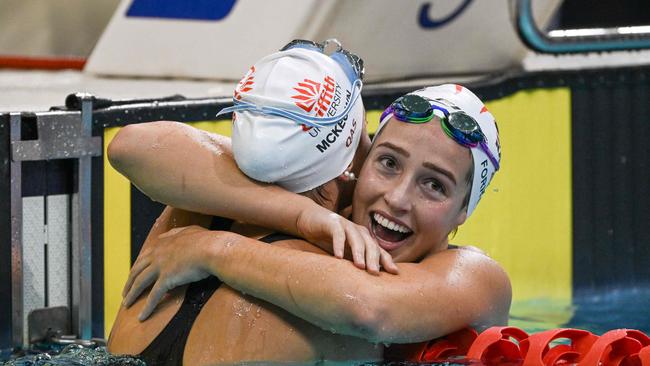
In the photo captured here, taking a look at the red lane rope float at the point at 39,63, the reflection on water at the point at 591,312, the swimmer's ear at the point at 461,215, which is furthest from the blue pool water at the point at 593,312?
the red lane rope float at the point at 39,63

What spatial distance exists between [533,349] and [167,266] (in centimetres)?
88

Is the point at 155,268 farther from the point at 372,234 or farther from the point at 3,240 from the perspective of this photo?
the point at 3,240

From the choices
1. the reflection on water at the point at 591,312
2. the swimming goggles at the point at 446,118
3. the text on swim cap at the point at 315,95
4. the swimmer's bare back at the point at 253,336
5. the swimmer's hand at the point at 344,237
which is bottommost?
the reflection on water at the point at 591,312

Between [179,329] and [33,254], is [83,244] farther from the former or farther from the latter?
[179,329]

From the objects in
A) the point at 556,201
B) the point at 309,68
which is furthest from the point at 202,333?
the point at 556,201

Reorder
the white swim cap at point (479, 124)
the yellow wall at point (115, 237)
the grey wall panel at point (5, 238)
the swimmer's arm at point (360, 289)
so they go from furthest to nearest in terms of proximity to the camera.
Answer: the yellow wall at point (115, 237) < the grey wall panel at point (5, 238) < the white swim cap at point (479, 124) < the swimmer's arm at point (360, 289)

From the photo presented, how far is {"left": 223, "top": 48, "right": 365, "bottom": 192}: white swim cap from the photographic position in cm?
291

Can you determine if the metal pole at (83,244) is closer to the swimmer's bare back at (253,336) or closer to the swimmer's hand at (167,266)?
the swimmer's hand at (167,266)

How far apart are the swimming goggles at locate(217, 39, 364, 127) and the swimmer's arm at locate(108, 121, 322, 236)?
143mm

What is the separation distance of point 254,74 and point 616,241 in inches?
115

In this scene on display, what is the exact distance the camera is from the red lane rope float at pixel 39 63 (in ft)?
21.7

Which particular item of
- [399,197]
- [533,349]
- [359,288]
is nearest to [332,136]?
[399,197]

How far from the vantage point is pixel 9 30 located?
7.82 meters

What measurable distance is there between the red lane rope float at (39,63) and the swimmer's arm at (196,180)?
147 inches
